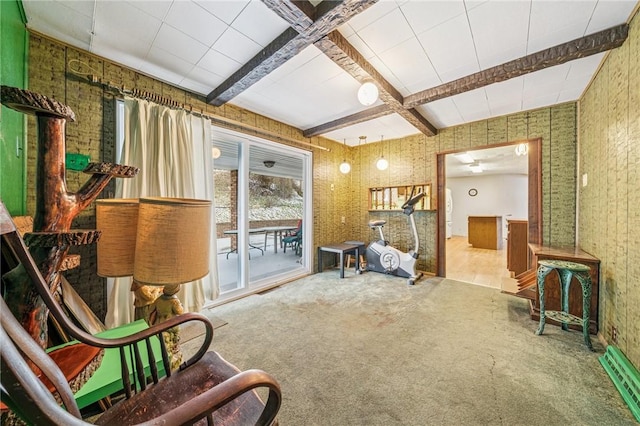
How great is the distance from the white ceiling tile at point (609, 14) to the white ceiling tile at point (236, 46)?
2486 millimetres

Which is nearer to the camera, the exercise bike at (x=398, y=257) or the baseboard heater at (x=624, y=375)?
the baseboard heater at (x=624, y=375)

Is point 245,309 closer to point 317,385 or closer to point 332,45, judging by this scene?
point 317,385

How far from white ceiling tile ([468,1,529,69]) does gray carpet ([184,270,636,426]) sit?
2.54 metres

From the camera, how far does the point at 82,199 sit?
96 centimetres

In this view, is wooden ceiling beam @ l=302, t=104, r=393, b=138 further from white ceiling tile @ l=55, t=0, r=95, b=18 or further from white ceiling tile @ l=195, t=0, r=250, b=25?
white ceiling tile @ l=55, t=0, r=95, b=18

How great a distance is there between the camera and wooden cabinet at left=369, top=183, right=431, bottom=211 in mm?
4145

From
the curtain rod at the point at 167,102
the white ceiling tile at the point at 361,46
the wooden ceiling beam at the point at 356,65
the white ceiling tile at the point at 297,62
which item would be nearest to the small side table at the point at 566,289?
the wooden ceiling beam at the point at 356,65

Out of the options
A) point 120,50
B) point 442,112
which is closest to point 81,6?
point 120,50

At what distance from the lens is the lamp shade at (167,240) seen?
1.05m

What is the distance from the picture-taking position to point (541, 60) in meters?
2.04

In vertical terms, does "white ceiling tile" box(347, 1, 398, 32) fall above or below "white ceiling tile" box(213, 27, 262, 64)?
above

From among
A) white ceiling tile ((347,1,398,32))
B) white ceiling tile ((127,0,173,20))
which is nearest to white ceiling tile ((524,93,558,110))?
white ceiling tile ((347,1,398,32))

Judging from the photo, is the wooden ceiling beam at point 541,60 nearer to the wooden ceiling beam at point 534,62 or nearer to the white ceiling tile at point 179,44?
the wooden ceiling beam at point 534,62

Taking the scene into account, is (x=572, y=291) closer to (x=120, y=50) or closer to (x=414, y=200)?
(x=414, y=200)
